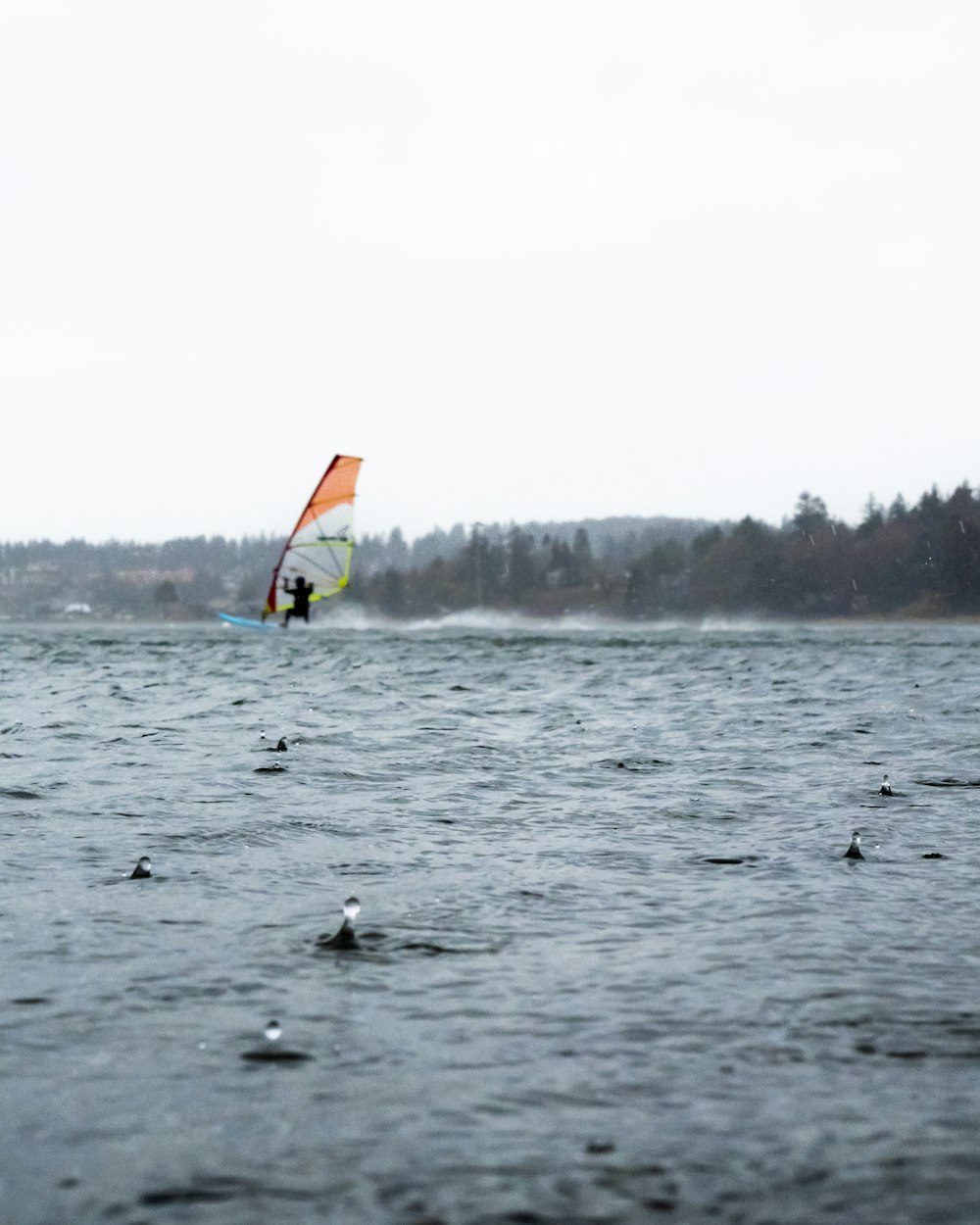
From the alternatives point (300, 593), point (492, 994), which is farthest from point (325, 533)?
point (492, 994)

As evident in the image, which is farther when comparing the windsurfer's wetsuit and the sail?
the windsurfer's wetsuit

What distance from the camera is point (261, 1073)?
509cm

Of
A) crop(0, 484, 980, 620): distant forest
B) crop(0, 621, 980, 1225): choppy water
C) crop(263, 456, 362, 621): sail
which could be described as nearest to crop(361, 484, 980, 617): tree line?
crop(0, 484, 980, 620): distant forest

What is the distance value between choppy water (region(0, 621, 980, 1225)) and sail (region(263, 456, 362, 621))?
45079 mm

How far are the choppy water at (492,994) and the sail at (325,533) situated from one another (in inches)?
1775

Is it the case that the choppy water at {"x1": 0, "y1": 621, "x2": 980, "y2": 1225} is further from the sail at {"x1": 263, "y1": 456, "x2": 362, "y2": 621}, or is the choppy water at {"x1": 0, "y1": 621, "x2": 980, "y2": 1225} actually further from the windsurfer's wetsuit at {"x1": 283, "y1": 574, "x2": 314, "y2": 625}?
the windsurfer's wetsuit at {"x1": 283, "y1": 574, "x2": 314, "y2": 625}

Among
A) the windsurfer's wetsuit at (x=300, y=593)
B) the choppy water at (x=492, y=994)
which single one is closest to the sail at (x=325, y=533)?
the windsurfer's wetsuit at (x=300, y=593)

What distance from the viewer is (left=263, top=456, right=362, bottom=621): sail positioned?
6019 centimetres

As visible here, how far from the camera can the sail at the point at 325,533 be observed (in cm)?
6019

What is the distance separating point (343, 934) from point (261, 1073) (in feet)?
6.70

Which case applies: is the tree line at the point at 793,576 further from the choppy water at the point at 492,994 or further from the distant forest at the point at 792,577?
the choppy water at the point at 492,994

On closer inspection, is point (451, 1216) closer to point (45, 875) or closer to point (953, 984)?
point (953, 984)

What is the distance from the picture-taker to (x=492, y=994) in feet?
20.4

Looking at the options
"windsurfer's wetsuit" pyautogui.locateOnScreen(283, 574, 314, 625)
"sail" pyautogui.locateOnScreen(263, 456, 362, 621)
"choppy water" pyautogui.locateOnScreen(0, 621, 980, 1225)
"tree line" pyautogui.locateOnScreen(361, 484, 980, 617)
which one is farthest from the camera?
"tree line" pyautogui.locateOnScreen(361, 484, 980, 617)
